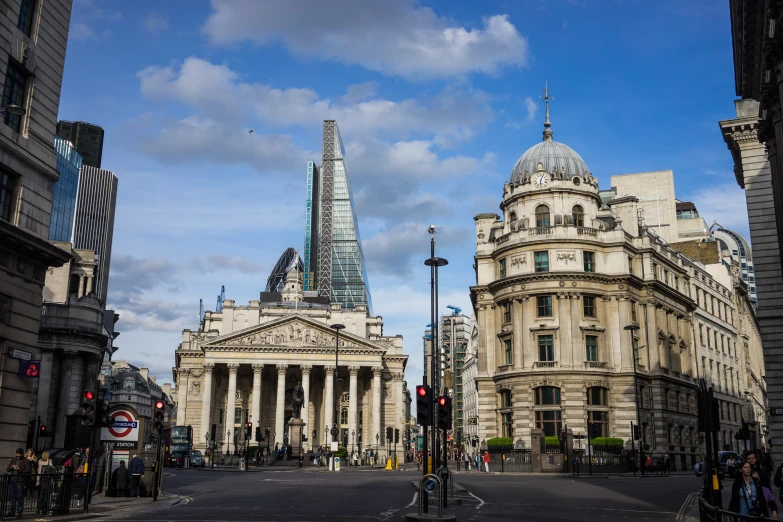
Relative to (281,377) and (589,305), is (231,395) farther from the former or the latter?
(589,305)

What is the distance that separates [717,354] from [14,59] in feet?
244

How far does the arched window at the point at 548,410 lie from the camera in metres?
56.5

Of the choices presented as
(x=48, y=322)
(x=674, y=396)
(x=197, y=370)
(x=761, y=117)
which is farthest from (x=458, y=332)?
(x=761, y=117)

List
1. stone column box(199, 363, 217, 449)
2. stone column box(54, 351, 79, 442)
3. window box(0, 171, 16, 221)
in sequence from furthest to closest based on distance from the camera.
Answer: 1. stone column box(199, 363, 217, 449)
2. stone column box(54, 351, 79, 442)
3. window box(0, 171, 16, 221)

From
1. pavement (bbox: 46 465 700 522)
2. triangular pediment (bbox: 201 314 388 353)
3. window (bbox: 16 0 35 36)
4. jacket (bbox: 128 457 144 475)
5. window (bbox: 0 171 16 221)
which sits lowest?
pavement (bbox: 46 465 700 522)

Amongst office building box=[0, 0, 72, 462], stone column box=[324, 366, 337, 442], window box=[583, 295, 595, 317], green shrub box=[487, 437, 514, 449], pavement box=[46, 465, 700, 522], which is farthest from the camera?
stone column box=[324, 366, 337, 442]

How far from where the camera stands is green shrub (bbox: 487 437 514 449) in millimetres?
56469

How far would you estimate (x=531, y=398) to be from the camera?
57.3 metres

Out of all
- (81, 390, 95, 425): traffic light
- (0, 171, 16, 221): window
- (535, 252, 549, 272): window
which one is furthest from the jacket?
(535, 252, 549, 272): window

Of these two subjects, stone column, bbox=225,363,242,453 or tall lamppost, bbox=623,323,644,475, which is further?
stone column, bbox=225,363,242,453

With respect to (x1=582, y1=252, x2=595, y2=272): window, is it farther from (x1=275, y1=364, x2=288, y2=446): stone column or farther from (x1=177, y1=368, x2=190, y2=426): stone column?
(x1=177, y1=368, x2=190, y2=426): stone column

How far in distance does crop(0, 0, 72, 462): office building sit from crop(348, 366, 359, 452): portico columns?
256 ft

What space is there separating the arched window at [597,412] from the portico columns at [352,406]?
49412 millimetres

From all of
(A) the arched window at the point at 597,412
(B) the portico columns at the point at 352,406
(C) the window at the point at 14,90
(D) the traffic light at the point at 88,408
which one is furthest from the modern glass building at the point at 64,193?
(D) the traffic light at the point at 88,408
